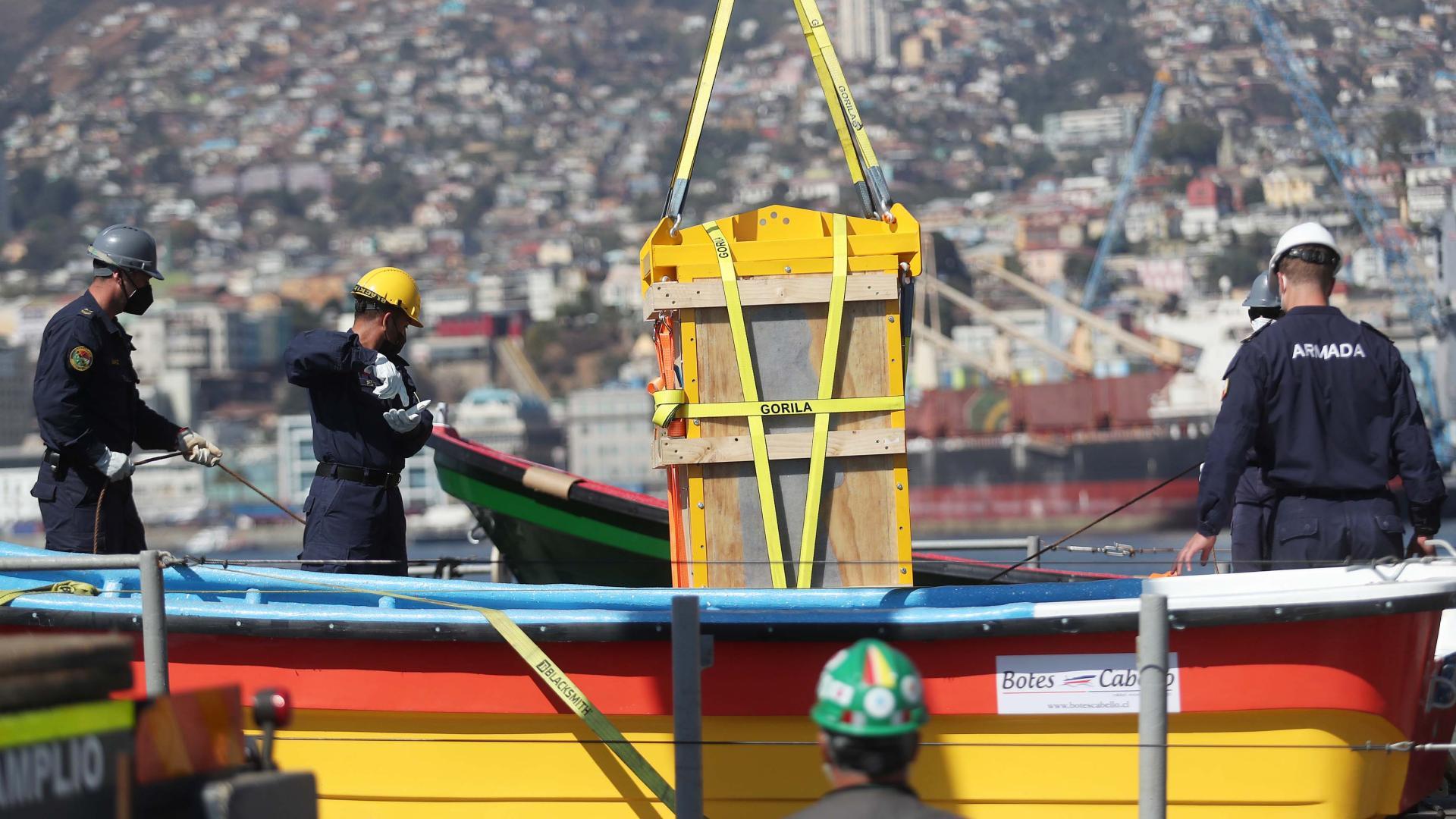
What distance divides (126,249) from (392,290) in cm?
89

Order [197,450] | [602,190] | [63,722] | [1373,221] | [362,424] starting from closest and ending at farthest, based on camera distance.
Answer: [63,722], [362,424], [197,450], [1373,221], [602,190]

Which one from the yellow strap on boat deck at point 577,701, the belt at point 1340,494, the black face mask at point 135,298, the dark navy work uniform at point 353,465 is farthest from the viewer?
the black face mask at point 135,298

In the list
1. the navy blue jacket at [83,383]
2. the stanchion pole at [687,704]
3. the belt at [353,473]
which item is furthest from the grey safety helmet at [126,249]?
the stanchion pole at [687,704]

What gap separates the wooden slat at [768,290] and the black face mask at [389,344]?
1.02 m

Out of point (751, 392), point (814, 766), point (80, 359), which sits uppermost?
point (80, 359)

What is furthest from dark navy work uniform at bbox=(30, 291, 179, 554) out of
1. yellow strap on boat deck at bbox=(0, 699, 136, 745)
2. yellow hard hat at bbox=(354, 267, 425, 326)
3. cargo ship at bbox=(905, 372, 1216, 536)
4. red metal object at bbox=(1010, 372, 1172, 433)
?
red metal object at bbox=(1010, 372, 1172, 433)

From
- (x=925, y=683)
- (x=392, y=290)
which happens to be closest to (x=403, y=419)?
(x=392, y=290)

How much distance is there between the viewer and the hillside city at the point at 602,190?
4680 inches

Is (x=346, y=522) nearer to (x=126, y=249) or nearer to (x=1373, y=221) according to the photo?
(x=126, y=249)

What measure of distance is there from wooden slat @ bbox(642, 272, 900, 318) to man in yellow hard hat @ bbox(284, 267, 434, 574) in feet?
3.00

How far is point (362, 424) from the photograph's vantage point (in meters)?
5.48

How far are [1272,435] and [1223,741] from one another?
2.66 ft

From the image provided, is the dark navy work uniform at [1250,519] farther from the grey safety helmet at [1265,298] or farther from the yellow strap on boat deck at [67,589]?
the yellow strap on boat deck at [67,589]

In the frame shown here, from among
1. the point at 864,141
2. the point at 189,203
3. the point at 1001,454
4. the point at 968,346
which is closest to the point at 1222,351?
the point at 1001,454
